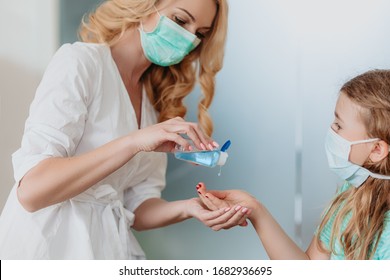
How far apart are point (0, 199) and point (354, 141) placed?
82cm

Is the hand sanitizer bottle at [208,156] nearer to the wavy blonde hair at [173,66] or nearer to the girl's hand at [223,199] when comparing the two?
the girl's hand at [223,199]

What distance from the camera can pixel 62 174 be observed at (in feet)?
3.69

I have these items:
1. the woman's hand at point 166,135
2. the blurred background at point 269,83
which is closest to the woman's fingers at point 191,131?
the woman's hand at point 166,135

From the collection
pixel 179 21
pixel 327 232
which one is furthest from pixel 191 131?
pixel 327 232

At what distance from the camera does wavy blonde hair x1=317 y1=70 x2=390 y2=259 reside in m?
1.22

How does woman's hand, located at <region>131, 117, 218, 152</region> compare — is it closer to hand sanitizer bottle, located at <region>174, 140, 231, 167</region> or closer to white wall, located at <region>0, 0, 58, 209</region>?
hand sanitizer bottle, located at <region>174, 140, 231, 167</region>

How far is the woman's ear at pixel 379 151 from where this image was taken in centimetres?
121

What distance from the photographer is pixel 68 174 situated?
1.13 metres

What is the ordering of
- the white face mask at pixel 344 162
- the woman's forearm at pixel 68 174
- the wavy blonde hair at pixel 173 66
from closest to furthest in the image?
1. the woman's forearm at pixel 68 174
2. the white face mask at pixel 344 162
3. the wavy blonde hair at pixel 173 66

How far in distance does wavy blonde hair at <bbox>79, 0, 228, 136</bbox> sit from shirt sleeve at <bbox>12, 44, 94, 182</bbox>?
159 millimetres

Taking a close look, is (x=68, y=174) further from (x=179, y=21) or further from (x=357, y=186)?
(x=357, y=186)

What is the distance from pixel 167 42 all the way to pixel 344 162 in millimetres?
462

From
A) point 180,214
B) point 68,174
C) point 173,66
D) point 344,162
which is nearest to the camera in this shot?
point 68,174

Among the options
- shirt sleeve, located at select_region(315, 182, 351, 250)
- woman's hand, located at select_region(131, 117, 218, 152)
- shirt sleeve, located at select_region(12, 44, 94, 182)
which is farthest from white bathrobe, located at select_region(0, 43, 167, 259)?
shirt sleeve, located at select_region(315, 182, 351, 250)
